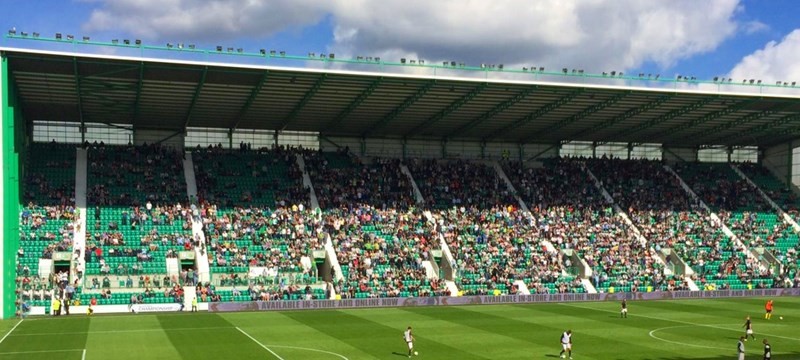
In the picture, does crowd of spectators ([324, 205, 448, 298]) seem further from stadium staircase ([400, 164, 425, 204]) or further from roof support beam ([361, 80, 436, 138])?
roof support beam ([361, 80, 436, 138])

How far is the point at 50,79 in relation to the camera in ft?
180

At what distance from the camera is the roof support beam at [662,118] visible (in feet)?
220

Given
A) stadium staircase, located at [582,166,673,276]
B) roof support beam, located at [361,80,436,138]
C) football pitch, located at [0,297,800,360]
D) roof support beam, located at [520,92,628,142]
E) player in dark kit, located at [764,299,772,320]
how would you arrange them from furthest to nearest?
stadium staircase, located at [582,166,673,276], roof support beam, located at [520,92,628,142], roof support beam, located at [361,80,436,138], player in dark kit, located at [764,299,772,320], football pitch, located at [0,297,800,360]

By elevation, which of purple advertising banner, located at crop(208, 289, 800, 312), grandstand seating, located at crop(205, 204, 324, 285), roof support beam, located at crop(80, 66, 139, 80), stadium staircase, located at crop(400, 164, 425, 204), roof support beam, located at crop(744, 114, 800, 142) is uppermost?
roof support beam, located at crop(80, 66, 139, 80)

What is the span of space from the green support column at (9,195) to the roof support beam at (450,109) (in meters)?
30.7

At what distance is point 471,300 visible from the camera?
57.4 metres

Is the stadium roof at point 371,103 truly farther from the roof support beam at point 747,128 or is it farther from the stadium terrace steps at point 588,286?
the stadium terrace steps at point 588,286

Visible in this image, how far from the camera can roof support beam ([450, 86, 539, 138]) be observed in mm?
62194

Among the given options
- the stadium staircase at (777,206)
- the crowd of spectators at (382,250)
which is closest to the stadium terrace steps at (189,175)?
the crowd of spectators at (382,250)

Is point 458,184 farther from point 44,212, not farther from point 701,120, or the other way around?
point 44,212

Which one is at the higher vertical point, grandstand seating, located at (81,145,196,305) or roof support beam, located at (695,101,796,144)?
roof support beam, located at (695,101,796,144)

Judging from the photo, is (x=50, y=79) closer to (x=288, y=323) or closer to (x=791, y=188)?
(x=288, y=323)

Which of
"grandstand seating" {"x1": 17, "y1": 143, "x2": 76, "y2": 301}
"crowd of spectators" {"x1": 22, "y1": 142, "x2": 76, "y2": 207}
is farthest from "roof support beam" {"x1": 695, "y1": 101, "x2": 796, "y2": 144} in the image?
"crowd of spectators" {"x1": 22, "y1": 142, "x2": 76, "y2": 207}

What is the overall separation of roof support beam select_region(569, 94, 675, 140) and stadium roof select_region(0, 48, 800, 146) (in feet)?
0.30
